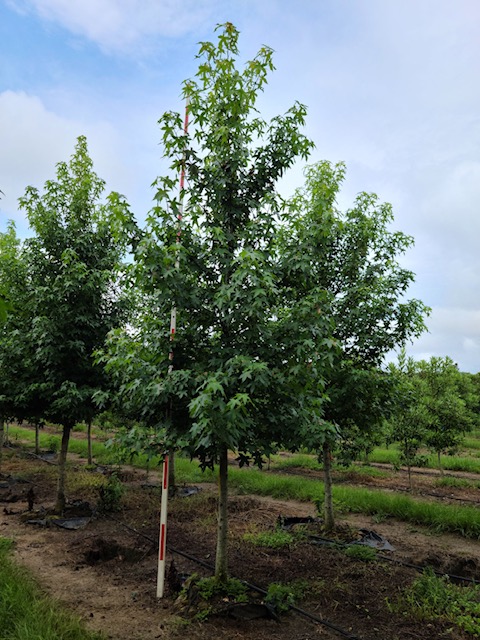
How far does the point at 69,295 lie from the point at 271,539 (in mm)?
5873

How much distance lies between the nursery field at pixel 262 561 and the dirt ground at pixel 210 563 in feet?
0.07

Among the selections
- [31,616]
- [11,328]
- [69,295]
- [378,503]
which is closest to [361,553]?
[378,503]

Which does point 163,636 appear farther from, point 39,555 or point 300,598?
point 39,555

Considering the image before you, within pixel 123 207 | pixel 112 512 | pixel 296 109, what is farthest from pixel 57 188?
pixel 112 512

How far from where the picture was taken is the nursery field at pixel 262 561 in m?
4.87

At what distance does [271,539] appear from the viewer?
7.86 meters

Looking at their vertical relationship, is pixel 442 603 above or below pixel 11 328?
below

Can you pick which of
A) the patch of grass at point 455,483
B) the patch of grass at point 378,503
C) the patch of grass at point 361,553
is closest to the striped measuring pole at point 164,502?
the patch of grass at point 361,553

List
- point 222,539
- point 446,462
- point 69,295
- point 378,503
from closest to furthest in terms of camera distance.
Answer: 1. point 222,539
2. point 69,295
3. point 378,503
4. point 446,462

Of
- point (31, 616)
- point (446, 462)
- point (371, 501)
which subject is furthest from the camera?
point (446, 462)

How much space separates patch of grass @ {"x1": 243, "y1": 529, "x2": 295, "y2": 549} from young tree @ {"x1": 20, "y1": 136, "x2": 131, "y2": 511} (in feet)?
12.9

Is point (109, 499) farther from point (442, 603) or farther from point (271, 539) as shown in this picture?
point (442, 603)

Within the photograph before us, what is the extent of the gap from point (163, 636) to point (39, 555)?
3.40m

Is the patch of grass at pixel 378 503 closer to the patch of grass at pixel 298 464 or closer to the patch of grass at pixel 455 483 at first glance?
the patch of grass at pixel 455 483
